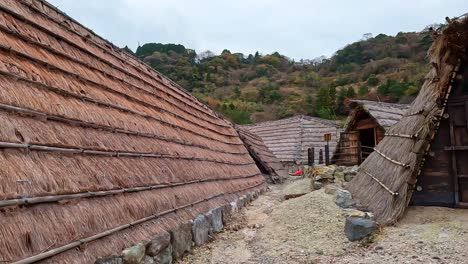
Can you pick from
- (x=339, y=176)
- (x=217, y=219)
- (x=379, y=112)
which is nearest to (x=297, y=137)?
(x=379, y=112)

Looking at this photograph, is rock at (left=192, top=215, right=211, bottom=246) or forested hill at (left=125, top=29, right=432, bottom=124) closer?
rock at (left=192, top=215, right=211, bottom=246)

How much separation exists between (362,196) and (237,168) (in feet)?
11.3

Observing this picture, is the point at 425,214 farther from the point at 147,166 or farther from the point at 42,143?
the point at 42,143

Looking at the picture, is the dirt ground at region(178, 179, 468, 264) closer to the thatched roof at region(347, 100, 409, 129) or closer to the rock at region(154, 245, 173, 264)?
the rock at region(154, 245, 173, 264)

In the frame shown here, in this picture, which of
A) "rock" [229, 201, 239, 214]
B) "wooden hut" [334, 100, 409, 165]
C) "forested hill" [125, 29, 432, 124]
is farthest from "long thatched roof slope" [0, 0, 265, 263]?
"forested hill" [125, 29, 432, 124]

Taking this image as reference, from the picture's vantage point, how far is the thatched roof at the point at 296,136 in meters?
18.4

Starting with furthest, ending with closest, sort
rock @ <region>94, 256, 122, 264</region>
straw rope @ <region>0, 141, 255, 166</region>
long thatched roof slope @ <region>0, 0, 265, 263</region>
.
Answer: rock @ <region>94, 256, 122, 264</region>, straw rope @ <region>0, 141, 255, 166</region>, long thatched roof slope @ <region>0, 0, 265, 263</region>

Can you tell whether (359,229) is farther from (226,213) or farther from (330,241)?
(226,213)

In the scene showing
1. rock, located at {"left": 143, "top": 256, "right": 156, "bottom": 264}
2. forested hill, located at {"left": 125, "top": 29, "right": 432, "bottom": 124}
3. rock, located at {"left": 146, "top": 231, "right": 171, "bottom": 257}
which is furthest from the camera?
forested hill, located at {"left": 125, "top": 29, "right": 432, "bottom": 124}

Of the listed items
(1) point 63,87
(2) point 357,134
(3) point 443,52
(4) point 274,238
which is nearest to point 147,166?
(1) point 63,87

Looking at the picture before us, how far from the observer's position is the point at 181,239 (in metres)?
4.38

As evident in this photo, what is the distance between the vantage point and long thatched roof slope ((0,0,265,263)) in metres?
2.60

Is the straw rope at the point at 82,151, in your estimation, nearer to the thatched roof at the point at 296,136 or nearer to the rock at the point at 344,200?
the rock at the point at 344,200

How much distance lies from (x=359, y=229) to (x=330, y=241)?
0.42 m
